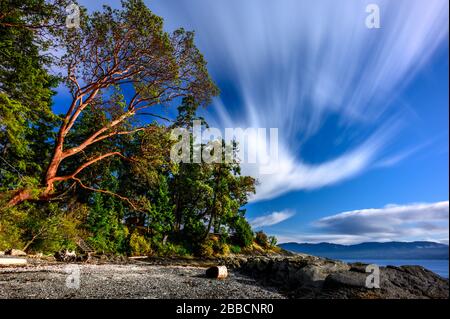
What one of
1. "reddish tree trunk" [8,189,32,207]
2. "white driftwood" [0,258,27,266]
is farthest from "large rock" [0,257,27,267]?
"reddish tree trunk" [8,189,32,207]

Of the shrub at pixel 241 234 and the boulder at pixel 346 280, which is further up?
the boulder at pixel 346 280

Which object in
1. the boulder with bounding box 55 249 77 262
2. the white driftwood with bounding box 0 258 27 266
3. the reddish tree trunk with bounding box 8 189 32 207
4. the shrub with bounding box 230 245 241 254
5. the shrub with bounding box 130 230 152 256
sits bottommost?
the shrub with bounding box 230 245 241 254

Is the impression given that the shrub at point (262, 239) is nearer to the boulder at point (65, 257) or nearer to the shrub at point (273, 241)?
the shrub at point (273, 241)

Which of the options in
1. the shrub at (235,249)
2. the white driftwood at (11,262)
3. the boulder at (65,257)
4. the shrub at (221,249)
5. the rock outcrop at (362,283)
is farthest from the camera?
the shrub at (235,249)

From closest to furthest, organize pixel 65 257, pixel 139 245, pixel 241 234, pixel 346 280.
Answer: pixel 346 280, pixel 65 257, pixel 139 245, pixel 241 234

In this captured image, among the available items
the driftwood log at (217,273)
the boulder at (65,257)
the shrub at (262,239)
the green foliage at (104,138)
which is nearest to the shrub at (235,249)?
the green foliage at (104,138)

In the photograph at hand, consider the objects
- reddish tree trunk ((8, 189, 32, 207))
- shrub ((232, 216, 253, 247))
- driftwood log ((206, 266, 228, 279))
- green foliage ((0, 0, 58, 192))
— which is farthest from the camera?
shrub ((232, 216, 253, 247))

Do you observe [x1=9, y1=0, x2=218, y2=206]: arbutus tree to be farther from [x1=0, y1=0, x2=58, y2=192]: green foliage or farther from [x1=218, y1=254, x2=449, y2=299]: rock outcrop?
[x1=218, y1=254, x2=449, y2=299]: rock outcrop

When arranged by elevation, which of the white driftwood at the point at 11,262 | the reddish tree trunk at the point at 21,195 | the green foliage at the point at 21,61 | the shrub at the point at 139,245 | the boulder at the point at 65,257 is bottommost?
the shrub at the point at 139,245

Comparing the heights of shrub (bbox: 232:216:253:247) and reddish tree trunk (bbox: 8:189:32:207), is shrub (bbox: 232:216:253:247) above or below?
below

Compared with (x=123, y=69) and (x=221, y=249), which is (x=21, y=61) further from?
(x=221, y=249)

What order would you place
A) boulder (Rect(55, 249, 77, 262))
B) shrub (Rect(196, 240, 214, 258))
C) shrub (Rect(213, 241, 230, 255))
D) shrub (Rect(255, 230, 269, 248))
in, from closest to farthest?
boulder (Rect(55, 249, 77, 262)) < shrub (Rect(196, 240, 214, 258)) < shrub (Rect(213, 241, 230, 255)) < shrub (Rect(255, 230, 269, 248))

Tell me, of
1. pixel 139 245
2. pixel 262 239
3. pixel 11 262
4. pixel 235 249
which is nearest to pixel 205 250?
pixel 235 249
